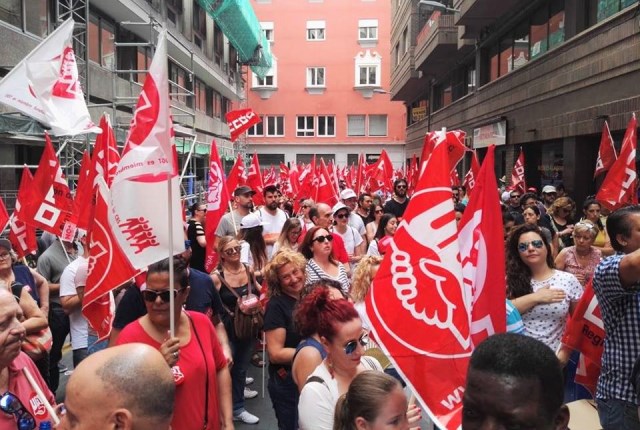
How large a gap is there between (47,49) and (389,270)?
6920 millimetres

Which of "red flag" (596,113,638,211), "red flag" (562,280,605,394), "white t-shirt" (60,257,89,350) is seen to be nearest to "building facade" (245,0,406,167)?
"red flag" (596,113,638,211)

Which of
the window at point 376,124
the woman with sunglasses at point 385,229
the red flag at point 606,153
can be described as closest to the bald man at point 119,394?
the woman with sunglasses at point 385,229

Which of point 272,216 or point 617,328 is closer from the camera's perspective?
point 617,328

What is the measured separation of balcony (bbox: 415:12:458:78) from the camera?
25297 mm

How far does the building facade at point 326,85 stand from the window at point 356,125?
8cm

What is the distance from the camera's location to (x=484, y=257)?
3166mm

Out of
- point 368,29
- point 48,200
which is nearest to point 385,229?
point 48,200

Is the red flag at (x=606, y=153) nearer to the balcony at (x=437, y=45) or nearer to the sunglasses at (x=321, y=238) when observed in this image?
the sunglasses at (x=321, y=238)

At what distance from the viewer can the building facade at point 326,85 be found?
52875mm

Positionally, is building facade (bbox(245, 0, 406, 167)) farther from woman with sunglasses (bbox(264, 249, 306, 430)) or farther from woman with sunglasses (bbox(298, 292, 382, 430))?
woman with sunglasses (bbox(298, 292, 382, 430))

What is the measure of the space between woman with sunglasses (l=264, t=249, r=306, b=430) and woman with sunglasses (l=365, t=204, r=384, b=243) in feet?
14.8

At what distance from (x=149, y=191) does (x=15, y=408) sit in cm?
144

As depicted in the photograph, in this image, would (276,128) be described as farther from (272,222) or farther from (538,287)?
(538,287)

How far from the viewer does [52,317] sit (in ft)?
19.8
